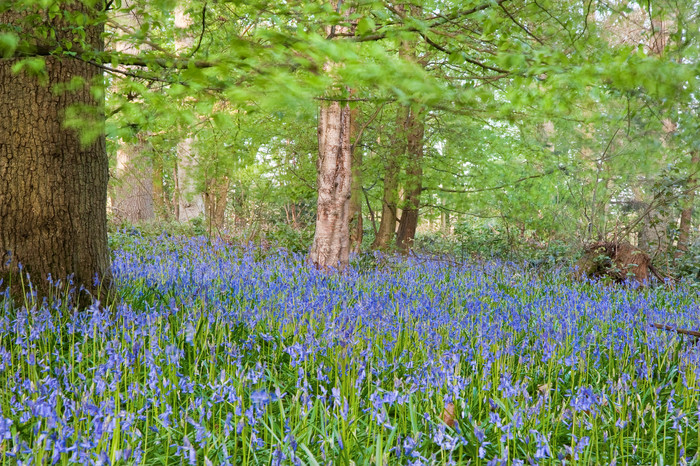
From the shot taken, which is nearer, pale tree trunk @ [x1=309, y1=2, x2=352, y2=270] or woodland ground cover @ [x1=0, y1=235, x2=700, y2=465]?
woodland ground cover @ [x1=0, y1=235, x2=700, y2=465]

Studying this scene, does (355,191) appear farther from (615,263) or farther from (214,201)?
(615,263)

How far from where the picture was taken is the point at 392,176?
10828 mm

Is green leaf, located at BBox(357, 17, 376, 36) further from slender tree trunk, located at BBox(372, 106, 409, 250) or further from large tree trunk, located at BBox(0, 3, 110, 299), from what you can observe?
slender tree trunk, located at BBox(372, 106, 409, 250)

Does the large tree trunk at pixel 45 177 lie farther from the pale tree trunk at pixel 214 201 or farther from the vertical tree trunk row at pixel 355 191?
the vertical tree trunk row at pixel 355 191

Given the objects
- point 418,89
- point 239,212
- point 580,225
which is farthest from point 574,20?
point 239,212

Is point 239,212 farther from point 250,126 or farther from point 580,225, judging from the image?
point 580,225

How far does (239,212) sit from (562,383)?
45.1 ft

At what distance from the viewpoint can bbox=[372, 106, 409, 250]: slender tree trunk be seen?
10367 mm

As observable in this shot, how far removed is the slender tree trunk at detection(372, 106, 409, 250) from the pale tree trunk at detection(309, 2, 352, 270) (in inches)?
116

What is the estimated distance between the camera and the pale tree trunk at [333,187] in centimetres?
731

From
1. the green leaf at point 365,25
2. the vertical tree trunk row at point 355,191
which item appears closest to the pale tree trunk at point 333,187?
the vertical tree trunk row at point 355,191

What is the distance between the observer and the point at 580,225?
9.76 m

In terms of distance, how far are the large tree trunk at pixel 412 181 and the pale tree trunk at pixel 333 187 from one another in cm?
298

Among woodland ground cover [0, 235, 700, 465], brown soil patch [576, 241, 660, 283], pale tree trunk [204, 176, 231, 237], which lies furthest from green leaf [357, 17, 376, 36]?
pale tree trunk [204, 176, 231, 237]
